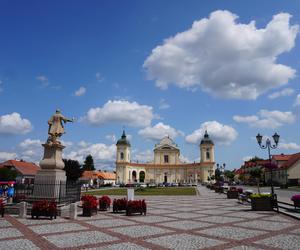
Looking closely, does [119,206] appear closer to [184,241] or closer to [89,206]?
[89,206]

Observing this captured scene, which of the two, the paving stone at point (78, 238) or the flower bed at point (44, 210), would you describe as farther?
the flower bed at point (44, 210)

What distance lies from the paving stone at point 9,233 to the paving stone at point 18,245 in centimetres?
85

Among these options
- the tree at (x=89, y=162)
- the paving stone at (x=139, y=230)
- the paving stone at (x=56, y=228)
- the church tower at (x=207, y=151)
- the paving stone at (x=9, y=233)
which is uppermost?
the church tower at (x=207, y=151)

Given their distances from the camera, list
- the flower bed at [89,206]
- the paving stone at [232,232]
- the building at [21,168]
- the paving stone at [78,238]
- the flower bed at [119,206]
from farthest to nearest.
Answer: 1. the building at [21,168]
2. the flower bed at [119,206]
3. the flower bed at [89,206]
4. the paving stone at [232,232]
5. the paving stone at [78,238]

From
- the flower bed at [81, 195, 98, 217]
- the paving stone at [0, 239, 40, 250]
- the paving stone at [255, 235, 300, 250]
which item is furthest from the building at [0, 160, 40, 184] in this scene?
the paving stone at [255, 235, 300, 250]

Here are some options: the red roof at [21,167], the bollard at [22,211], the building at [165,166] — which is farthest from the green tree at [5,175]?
the building at [165,166]

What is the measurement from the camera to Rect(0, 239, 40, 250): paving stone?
8.54 m

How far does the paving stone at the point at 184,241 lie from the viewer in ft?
29.4

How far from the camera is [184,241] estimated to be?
9.62m

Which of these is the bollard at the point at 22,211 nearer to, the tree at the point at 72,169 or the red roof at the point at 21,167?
the tree at the point at 72,169

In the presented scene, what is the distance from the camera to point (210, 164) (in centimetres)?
12200

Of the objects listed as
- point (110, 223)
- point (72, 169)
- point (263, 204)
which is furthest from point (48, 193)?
point (72, 169)

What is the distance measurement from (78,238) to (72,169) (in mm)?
66712

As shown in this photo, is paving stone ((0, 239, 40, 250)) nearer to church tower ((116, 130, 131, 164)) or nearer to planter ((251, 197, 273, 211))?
planter ((251, 197, 273, 211))
